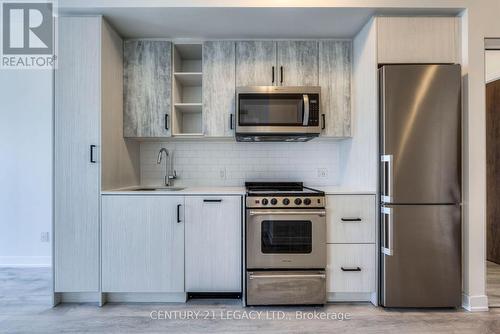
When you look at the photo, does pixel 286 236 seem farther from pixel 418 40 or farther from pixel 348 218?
pixel 418 40

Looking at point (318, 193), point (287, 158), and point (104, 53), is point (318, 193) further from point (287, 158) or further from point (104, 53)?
point (104, 53)

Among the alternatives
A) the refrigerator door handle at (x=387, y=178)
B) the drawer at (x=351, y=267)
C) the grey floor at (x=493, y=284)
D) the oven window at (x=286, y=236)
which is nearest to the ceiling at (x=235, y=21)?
the refrigerator door handle at (x=387, y=178)

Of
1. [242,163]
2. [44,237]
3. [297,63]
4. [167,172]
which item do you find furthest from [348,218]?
[44,237]

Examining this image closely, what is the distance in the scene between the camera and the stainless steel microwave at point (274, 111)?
266 cm

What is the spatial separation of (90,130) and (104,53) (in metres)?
0.65

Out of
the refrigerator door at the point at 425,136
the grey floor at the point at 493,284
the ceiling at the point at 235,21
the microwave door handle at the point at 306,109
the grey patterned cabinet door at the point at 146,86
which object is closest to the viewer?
the refrigerator door at the point at 425,136

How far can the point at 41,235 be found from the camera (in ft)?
11.2

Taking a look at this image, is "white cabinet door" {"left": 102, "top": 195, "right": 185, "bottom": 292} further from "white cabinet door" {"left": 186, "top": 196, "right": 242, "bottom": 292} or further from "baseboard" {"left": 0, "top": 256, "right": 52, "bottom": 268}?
"baseboard" {"left": 0, "top": 256, "right": 52, "bottom": 268}

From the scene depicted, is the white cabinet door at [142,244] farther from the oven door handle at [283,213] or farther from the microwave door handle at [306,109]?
the microwave door handle at [306,109]

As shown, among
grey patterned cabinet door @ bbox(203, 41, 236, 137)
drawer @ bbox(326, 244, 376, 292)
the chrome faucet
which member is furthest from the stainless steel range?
the chrome faucet

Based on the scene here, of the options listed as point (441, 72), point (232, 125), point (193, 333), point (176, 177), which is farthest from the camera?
point (176, 177)

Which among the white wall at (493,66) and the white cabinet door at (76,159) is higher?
the white wall at (493,66)

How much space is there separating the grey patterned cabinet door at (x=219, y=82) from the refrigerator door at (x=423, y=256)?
5.51ft

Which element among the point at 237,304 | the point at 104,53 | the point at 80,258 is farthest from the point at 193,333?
the point at 104,53
